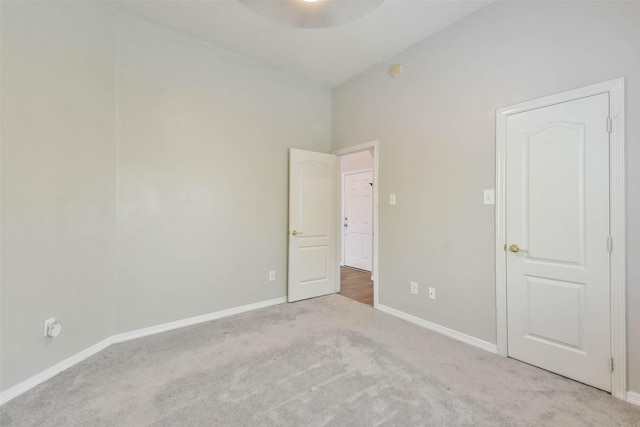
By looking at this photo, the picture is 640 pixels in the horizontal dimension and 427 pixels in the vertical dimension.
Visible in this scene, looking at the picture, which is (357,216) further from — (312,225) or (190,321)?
(190,321)

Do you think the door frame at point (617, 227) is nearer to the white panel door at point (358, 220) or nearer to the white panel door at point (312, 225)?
the white panel door at point (312, 225)

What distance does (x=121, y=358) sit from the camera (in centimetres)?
224

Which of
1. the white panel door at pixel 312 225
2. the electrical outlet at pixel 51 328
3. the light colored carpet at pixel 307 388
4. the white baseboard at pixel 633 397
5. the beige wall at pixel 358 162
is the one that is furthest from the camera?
the beige wall at pixel 358 162

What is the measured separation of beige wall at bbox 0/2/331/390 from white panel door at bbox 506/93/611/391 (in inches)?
99.8

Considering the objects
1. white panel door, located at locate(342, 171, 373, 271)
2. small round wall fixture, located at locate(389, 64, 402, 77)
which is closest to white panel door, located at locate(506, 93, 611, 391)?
small round wall fixture, located at locate(389, 64, 402, 77)

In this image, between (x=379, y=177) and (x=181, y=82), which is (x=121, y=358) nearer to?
(x=181, y=82)

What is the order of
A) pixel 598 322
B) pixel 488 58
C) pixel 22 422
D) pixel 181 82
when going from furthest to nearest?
pixel 181 82 → pixel 488 58 → pixel 598 322 → pixel 22 422

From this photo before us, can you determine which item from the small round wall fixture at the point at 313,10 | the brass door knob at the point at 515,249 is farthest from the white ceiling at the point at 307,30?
the brass door knob at the point at 515,249

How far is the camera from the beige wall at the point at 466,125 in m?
1.79

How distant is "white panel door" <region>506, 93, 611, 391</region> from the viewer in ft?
6.03

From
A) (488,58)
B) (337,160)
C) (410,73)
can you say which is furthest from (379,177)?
(488,58)

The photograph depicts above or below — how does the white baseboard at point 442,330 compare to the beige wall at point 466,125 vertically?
below

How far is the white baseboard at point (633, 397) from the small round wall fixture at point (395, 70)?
129 inches

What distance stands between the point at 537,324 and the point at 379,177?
2.05 meters
